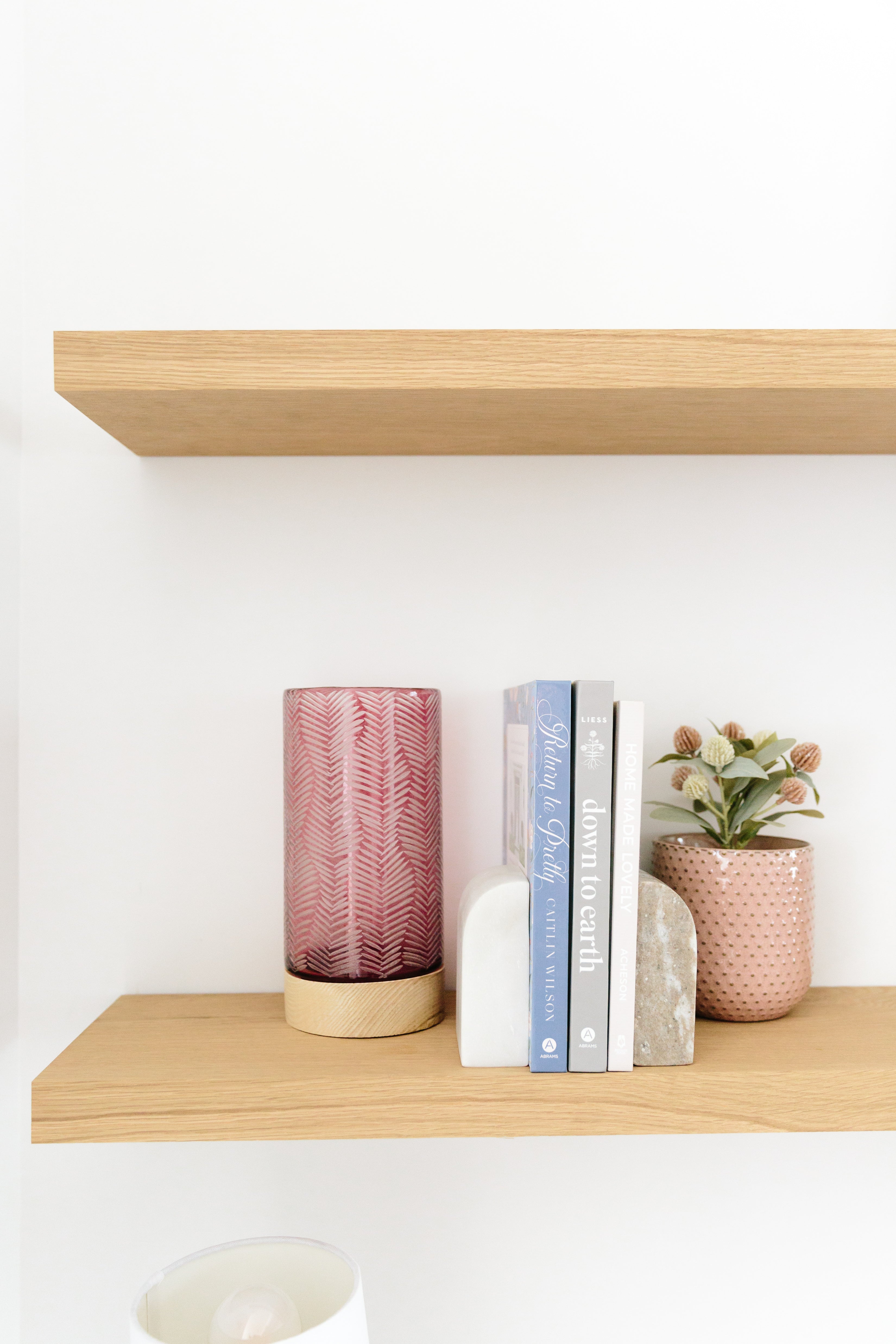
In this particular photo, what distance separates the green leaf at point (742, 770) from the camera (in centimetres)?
76

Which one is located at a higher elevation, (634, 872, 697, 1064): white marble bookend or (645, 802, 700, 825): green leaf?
(645, 802, 700, 825): green leaf

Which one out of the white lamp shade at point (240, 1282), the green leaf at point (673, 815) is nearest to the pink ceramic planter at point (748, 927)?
the green leaf at point (673, 815)

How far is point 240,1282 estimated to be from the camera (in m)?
0.68

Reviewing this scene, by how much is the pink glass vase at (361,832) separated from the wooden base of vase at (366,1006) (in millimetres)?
12

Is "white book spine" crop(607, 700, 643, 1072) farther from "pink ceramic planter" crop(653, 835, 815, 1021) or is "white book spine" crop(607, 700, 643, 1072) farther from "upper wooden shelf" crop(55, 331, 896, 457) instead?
"upper wooden shelf" crop(55, 331, 896, 457)

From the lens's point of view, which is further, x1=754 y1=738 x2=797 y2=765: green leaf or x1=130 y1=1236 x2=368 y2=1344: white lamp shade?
x1=754 y1=738 x2=797 y2=765: green leaf

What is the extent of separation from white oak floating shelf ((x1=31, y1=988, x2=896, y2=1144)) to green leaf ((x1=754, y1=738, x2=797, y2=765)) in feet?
0.72

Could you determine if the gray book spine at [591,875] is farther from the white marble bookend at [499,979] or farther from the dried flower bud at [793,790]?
the dried flower bud at [793,790]

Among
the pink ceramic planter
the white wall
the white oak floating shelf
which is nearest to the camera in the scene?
the white oak floating shelf

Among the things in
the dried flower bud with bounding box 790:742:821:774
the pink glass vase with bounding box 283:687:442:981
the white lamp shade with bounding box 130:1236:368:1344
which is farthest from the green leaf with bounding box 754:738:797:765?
the white lamp shade with bounding box 130:1236:368:1344

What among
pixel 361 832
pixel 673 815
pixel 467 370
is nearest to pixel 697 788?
pixel 673 815

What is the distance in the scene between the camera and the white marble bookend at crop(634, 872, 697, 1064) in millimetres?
661
